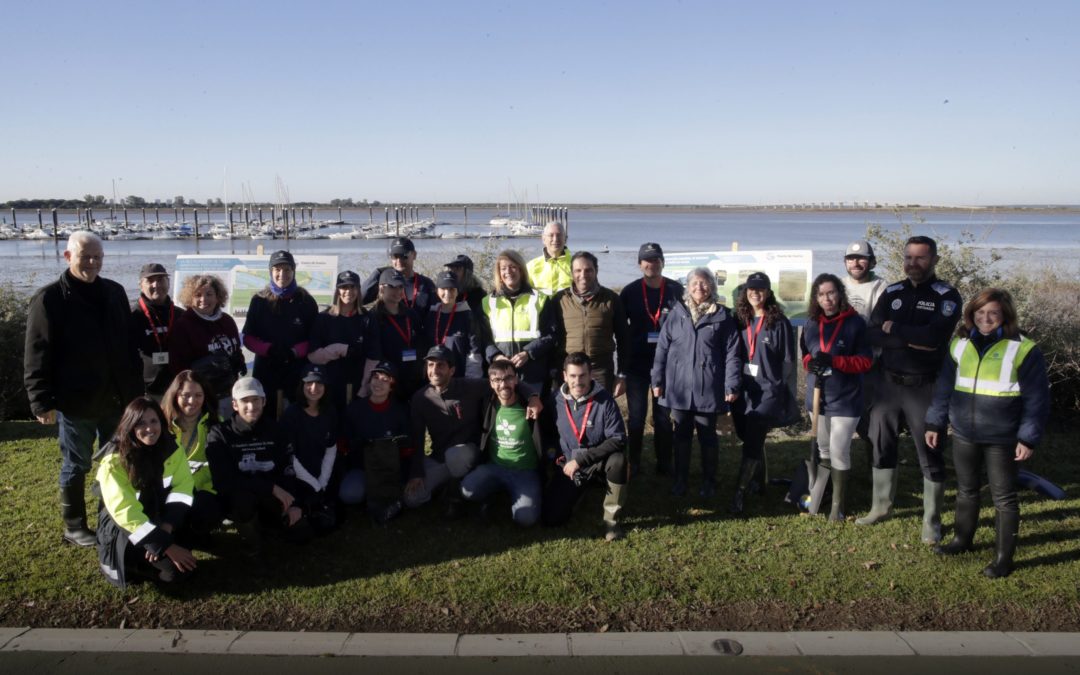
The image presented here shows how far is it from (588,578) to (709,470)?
1.91 m

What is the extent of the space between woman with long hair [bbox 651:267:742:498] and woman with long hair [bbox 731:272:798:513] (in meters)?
0.15

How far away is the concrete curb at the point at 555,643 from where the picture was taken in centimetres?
393

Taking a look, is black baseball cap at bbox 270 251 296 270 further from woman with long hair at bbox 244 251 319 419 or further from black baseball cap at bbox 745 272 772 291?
black baseball cap at bbox 745 272 772 291

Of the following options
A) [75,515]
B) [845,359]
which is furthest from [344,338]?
[845,359]

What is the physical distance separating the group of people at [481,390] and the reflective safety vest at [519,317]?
0.02 meters

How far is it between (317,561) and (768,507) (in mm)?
3563

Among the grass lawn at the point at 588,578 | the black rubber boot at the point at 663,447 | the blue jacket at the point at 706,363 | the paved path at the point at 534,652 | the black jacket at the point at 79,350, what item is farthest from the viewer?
the black rubber boot at the point at 663,447

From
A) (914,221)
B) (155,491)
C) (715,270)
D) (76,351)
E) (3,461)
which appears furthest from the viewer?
(914,221)

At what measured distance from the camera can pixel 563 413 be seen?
227 inches

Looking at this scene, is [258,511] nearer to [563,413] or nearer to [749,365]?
[563,413]

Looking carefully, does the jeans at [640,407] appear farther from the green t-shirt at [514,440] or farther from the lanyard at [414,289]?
the lanyard at [414,289]

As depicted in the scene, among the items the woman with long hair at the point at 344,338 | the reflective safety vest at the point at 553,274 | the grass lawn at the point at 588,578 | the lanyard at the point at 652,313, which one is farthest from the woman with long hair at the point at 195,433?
the lanyard at the point at 652,313

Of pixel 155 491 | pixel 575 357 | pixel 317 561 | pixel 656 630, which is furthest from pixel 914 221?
pixel 155 491

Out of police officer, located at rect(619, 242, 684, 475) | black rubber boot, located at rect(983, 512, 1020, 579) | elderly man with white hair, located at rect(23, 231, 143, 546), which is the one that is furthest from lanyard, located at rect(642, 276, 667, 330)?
elderly man with white hair, located at rect(23, 231, 143, 546)
